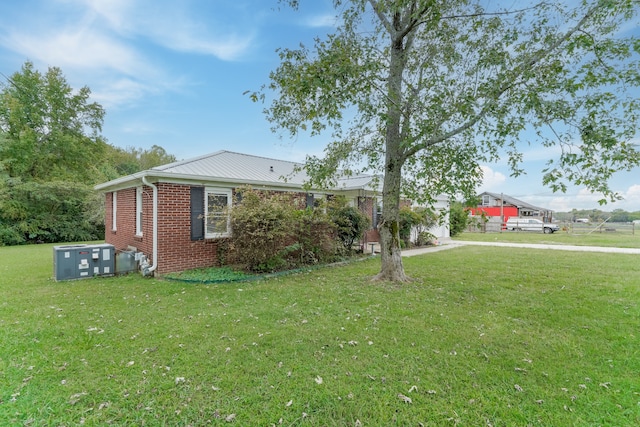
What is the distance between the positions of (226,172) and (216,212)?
4.62ft

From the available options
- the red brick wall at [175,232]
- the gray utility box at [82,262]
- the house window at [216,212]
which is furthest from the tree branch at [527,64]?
the gray utility box at [82,262]

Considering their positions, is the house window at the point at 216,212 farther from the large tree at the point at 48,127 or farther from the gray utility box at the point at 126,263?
the large tree at the point at 48,127

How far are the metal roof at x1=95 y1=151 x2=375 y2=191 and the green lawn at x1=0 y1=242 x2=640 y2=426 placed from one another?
2.90 m

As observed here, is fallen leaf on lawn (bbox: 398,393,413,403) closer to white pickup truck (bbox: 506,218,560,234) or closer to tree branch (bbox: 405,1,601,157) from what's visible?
tree branch (bbox: 405,1,601,157)

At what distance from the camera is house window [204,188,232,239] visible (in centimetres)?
855

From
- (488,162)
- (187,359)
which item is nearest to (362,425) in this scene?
(187,359)

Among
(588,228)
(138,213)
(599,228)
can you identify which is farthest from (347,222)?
(588,228)

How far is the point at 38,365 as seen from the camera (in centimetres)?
337

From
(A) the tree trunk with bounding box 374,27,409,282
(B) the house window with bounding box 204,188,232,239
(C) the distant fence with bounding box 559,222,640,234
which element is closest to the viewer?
(A) the tree trunk with bounding box 374,27,409,282

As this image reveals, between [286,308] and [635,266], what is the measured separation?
11.1 metres

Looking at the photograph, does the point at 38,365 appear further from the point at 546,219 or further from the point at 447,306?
the point at 546,219

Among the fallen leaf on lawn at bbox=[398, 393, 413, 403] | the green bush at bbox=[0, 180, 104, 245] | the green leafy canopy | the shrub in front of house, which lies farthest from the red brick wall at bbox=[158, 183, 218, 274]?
the green bush at bbox=[0, 180, 104, 245]

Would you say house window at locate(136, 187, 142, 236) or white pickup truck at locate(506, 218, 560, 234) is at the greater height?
house window at locate(136, 187, 142, 236)

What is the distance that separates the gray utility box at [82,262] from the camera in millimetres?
7581
